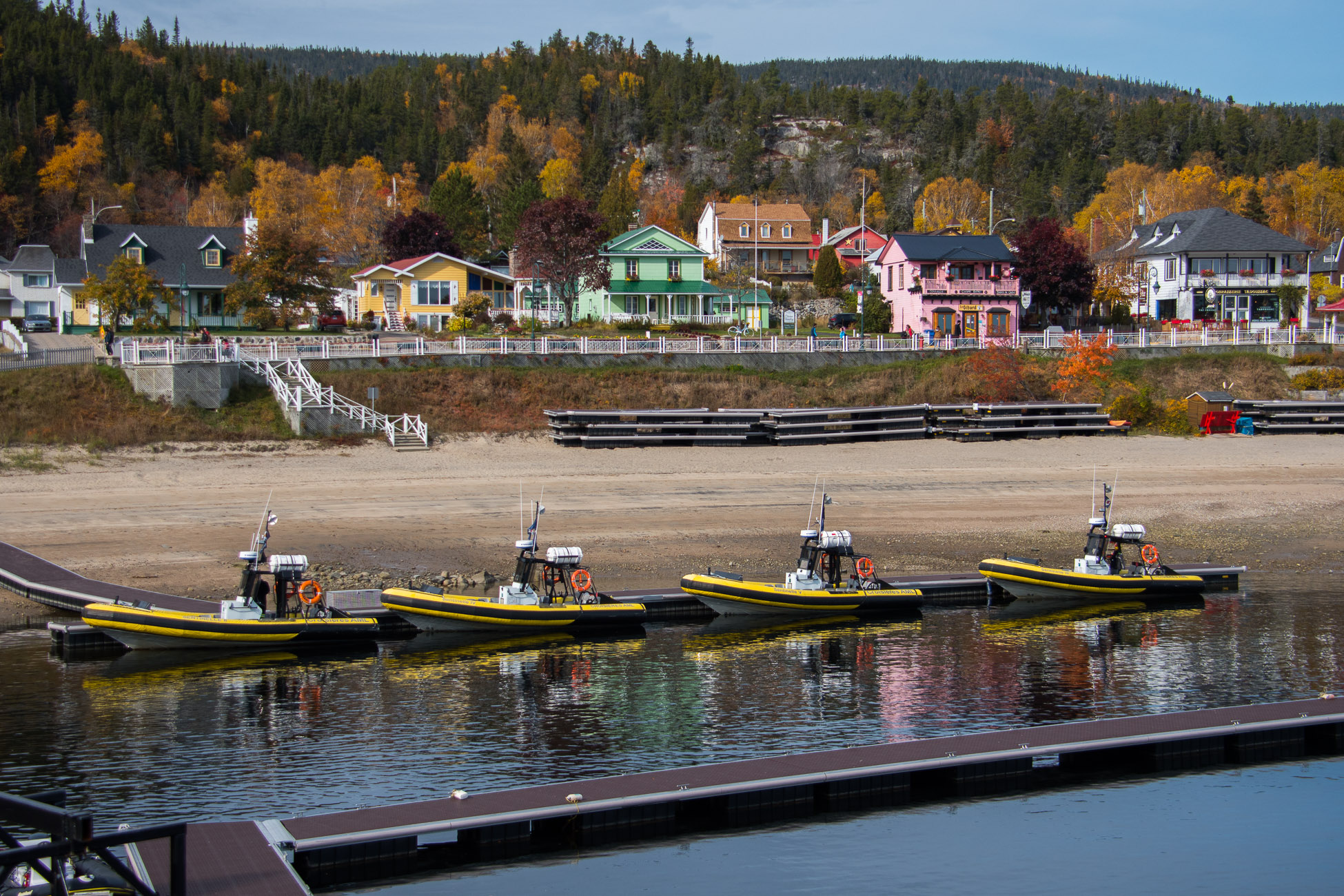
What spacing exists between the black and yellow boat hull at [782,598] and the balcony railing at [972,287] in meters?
39.6

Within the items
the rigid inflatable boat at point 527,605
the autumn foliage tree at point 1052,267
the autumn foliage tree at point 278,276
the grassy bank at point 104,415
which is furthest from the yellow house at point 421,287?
the rigid inflatable boat at point 527,605

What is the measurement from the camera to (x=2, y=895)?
34.4ft

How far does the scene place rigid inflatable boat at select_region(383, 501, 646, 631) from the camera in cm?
2173

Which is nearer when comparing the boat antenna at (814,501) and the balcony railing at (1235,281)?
the boat antenna at (814,501)

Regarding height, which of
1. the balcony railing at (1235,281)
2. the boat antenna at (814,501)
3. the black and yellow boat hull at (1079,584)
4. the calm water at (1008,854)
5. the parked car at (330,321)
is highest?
the balcony railing at (1235,281)

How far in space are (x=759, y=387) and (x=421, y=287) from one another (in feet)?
84.9

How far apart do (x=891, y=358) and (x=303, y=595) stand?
35075mm

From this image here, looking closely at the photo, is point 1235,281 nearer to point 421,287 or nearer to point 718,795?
point 421,287

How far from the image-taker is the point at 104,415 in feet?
124

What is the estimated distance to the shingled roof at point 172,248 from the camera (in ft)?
236

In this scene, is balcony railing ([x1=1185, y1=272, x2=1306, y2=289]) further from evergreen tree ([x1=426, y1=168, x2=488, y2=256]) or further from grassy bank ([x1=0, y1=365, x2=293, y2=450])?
grassy bank ([x1=0, y1=365, x2=293, y2=450])

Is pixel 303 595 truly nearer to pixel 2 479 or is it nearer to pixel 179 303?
pixel 2 479

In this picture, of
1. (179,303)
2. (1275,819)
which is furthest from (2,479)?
(179,303)

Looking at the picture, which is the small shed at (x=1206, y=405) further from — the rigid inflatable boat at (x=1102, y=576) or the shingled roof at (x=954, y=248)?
the rigid inflatable boat at (x=1102, y=576)
